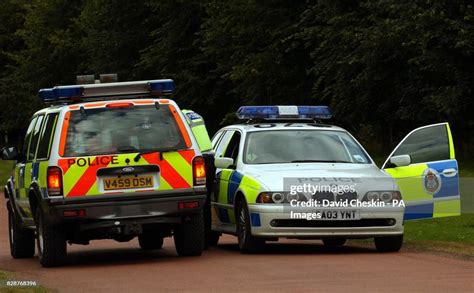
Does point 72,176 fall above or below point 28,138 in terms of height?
above

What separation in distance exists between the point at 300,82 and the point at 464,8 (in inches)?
565

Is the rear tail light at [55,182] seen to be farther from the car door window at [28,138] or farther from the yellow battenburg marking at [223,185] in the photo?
the yellow battenburg marking at [223,185]

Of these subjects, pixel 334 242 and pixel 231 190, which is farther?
pixel 334 242

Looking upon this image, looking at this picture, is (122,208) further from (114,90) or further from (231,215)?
(231,215)

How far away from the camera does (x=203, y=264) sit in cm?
1477

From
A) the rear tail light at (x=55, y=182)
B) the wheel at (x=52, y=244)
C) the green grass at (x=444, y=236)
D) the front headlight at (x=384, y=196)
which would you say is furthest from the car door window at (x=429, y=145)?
the rear tail light at (x=55, y=182)

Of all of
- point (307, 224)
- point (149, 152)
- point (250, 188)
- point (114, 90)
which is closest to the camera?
point (149, 152)

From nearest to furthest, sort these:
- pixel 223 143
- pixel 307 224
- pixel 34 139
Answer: pixel 307 224 < pixel 34 139 < pixel 223 143

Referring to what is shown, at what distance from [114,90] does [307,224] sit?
2707mm

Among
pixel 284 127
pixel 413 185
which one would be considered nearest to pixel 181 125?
pixel 284 127

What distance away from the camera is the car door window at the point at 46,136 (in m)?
15.3

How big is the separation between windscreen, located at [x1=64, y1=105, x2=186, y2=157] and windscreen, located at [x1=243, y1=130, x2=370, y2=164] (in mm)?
1886

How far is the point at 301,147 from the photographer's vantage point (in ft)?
55.7

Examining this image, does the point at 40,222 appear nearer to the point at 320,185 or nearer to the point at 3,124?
the point at 320,185
